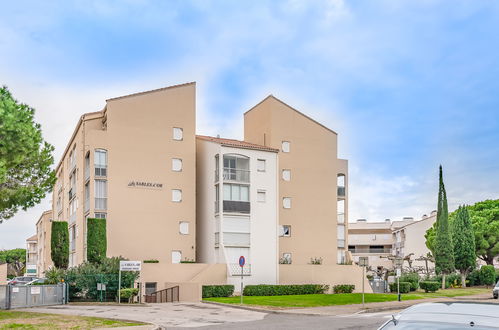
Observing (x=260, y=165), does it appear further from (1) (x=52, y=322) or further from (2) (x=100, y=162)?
(1) (x=52, y=322)

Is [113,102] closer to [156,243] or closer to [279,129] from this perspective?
[156,243]

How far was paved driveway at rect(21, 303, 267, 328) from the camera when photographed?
22.6 m


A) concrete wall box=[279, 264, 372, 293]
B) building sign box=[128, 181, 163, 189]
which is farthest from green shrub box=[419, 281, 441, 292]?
building sign box=[128, 181, 163, 189]

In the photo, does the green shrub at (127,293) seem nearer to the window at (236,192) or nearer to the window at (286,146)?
the window at (236,192)

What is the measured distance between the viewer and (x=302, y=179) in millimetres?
48500

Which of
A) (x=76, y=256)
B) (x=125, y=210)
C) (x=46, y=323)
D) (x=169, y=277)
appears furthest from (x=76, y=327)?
(x=76, y=256)

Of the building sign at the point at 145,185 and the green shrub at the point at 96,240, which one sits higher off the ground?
the building sign at the point at 145,185

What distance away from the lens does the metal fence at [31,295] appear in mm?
27609

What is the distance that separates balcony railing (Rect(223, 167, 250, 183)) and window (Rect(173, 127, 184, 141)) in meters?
4.74

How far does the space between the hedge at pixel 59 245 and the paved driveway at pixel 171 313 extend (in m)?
9.38

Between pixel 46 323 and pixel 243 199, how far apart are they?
74.1 ft

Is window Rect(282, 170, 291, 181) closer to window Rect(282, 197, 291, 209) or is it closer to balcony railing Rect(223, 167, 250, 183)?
window Rect(282, 197, 291, 209)

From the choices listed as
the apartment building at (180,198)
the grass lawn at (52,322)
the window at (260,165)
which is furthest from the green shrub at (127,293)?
the window at (260,165)

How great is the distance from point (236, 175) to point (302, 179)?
8537 mm
